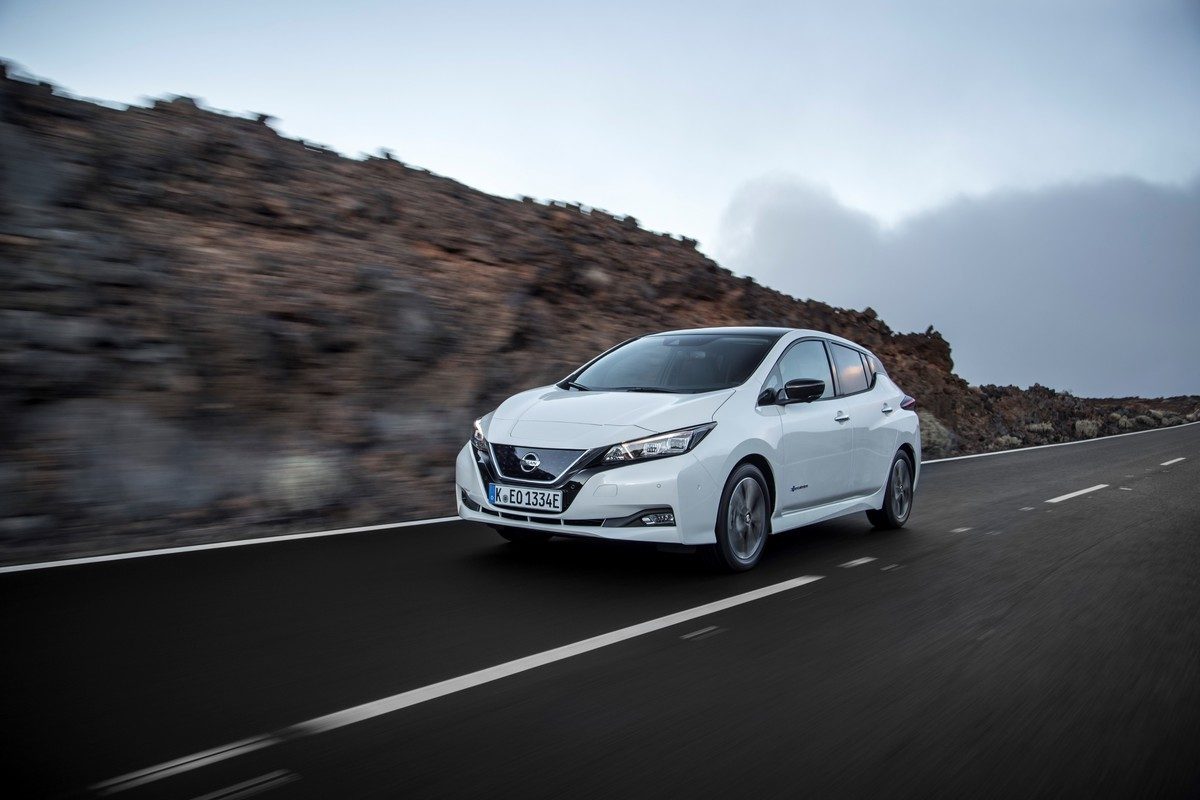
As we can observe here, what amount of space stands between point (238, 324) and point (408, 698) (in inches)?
313

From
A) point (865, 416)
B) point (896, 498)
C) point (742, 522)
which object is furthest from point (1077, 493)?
point (742, 522)

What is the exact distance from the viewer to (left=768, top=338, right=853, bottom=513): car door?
7410 millimetres

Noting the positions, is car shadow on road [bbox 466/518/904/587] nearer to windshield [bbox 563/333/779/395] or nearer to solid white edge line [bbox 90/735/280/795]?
windshield [bbox 563/333/779/395]

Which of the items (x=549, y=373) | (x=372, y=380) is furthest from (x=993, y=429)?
(x=372, y=380)

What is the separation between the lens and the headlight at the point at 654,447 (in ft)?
20.9

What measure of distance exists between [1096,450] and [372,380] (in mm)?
15772

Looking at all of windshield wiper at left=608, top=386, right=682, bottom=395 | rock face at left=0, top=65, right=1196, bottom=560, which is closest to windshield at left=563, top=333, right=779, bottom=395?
windshield wiper at left=608, top=386, right=682, bottom=395

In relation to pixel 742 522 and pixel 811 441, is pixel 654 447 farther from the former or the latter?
pixel 811 441

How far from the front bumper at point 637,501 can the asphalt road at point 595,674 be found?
0.34 m

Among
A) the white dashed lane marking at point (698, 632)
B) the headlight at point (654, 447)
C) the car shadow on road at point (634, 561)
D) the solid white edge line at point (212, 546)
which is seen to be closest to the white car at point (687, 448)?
the headlight at point (654, 447)

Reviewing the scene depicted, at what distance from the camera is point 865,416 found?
340 inches

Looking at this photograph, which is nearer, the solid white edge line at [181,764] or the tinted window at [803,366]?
the solid white edge line at [181,764]

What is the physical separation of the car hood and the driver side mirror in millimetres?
522

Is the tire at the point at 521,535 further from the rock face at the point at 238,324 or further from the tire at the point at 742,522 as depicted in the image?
the rock face at the point at 238,324
